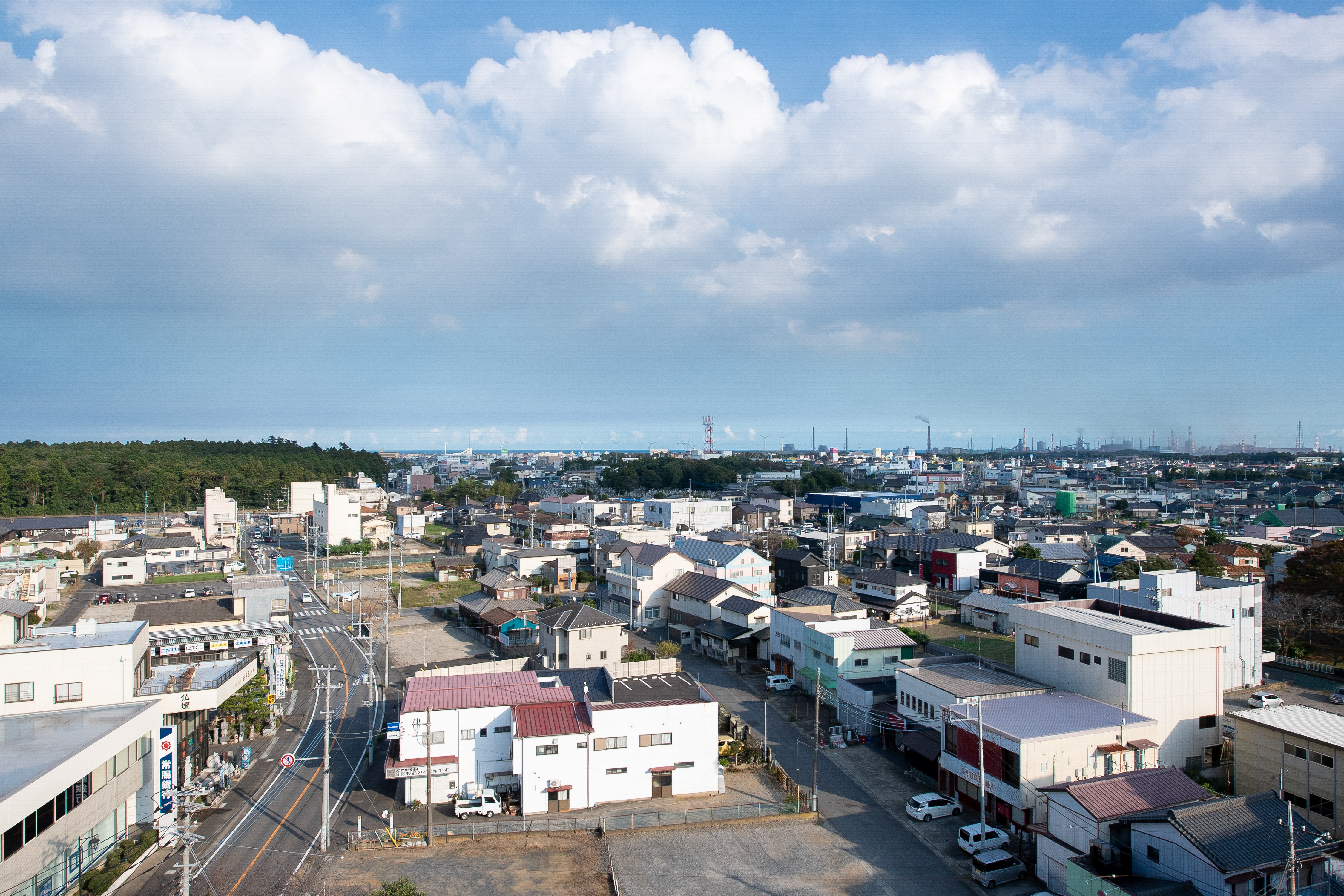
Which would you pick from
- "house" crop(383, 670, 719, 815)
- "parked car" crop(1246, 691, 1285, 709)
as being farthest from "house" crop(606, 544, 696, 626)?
"parked car" crop(1246, 691, 1285, 709)

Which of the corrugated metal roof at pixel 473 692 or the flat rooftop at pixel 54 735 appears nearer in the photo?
the flat rooftop at pixel 54 735

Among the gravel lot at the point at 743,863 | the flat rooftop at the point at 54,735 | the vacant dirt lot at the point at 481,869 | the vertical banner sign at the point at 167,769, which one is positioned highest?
the flat rooftop at the point at 54,735

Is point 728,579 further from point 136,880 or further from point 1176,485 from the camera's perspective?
point 1176,485

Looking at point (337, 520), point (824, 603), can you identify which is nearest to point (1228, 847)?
point (824, 603)

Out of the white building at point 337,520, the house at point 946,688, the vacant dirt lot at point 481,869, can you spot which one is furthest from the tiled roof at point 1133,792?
the white building at point 337,520

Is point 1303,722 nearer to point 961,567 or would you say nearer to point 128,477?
point 961,567

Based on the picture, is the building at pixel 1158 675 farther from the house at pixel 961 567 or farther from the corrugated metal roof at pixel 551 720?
the house at pixel 961 567
